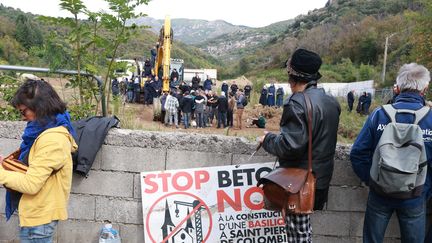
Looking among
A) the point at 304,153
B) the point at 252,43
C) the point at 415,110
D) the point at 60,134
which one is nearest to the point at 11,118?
the point at 60,134

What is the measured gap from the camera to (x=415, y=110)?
9.02 ft

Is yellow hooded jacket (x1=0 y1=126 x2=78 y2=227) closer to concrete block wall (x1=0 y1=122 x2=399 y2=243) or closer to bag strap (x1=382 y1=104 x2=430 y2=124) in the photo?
concrete block wall (x1=0 y1=122 x2=399 y2=243)

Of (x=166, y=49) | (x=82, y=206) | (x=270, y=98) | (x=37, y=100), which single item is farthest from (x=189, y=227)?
(x=270, y=98)

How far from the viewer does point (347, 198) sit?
354cm

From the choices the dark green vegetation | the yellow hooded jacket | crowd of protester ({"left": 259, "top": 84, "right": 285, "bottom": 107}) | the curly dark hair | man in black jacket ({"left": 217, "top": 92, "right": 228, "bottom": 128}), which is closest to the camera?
the yellow hooded jacket

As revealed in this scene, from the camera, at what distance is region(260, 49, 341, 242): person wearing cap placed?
2514 mm

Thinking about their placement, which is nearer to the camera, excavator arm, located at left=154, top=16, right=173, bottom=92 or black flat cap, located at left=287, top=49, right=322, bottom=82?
black flat cap, located at left=287, top=49, right=322, bottom=82

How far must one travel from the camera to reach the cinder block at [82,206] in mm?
3555

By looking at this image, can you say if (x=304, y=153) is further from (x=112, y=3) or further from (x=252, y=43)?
(x=252, y=43)

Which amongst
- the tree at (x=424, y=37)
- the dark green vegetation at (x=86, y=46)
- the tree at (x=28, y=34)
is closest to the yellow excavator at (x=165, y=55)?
the tree at (x=28, y=34)

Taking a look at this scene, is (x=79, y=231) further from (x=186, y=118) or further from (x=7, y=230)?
(x=186, y=118)

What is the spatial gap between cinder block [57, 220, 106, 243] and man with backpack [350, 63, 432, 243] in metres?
2.18

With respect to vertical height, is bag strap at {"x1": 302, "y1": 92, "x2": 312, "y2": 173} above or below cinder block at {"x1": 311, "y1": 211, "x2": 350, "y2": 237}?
above

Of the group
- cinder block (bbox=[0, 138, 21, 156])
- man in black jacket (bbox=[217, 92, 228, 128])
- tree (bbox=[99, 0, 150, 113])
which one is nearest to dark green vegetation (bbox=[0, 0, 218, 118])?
tree (bbox=[99, 0, 150, 113])
